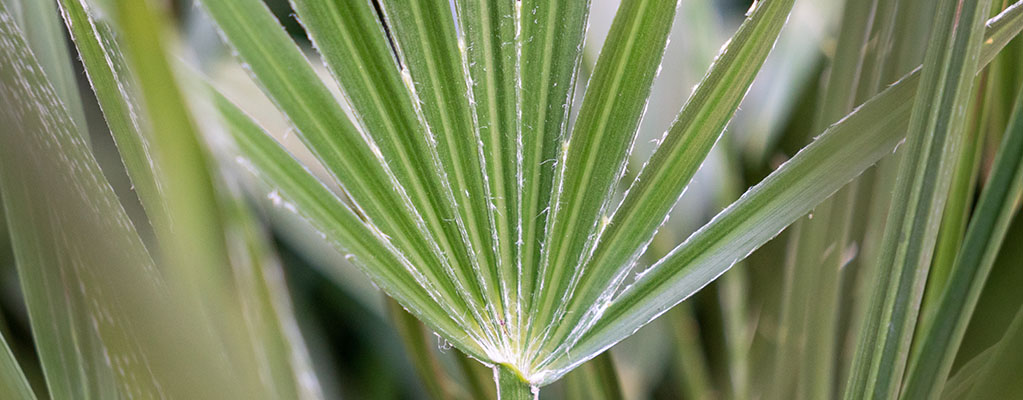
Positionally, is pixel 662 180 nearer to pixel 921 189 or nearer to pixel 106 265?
pixel 921 189

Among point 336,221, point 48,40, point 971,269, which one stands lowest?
point 971,269

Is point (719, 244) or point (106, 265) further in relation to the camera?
point (719, 244)

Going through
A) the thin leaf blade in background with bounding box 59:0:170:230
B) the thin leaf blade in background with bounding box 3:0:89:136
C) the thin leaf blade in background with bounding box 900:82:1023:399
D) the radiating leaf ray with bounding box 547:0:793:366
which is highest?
the thin leaf blade in background with bounding box 3:0:89:136

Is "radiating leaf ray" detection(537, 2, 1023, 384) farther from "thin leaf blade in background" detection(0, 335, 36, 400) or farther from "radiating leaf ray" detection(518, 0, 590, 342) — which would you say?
"thin leaf blade in background" detection(0, 335, 36, 400)

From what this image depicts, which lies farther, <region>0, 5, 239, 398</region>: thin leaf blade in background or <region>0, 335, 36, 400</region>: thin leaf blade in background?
<region>0, 335, 36, 400</region>: thin leaf blade in background

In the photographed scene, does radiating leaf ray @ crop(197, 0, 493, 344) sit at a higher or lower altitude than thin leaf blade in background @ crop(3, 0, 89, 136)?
lower

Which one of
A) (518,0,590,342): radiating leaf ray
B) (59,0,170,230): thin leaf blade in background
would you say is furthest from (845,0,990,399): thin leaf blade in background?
(59,0,170,230): thin leaf blade in background

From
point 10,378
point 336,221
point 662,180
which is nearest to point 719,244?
point 662,180

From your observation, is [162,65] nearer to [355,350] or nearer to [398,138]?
[398,138]
